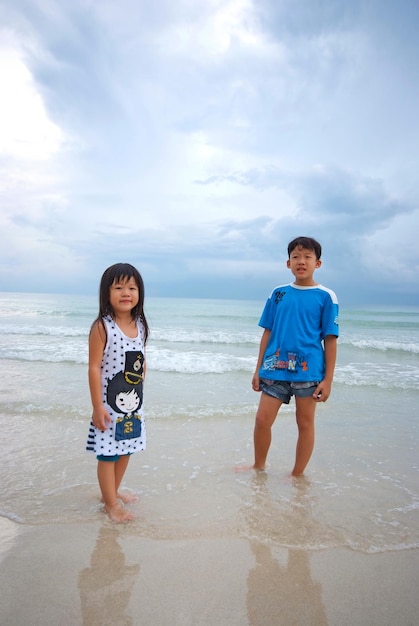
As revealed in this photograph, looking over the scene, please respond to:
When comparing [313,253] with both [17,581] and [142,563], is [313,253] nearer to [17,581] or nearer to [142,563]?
[142,563]

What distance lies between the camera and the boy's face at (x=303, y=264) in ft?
10.2

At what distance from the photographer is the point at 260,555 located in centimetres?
228

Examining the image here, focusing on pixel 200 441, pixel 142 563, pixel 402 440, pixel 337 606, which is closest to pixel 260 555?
pixel 337 606

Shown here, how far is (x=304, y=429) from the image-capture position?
10.6ft

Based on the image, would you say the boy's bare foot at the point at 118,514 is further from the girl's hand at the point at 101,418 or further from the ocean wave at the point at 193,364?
the ocean wave at the point at 193,364

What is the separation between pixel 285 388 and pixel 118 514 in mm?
1514

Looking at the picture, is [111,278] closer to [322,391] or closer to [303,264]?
[303,264]

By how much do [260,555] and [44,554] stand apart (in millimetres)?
1207

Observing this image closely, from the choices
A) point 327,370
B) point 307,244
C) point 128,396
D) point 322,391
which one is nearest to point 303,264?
point 307,244

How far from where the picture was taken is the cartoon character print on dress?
2.64m

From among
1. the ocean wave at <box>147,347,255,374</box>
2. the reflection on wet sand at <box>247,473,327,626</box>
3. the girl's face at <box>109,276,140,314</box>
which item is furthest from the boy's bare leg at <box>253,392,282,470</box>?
the ocean wave at <box>147,347,255,374</box>

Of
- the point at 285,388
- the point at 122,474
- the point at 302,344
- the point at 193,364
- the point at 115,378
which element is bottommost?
the point at 193,364

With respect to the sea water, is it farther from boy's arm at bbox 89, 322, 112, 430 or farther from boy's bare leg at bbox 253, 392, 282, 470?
boy's arm at bbox 89, 322, 112, 430

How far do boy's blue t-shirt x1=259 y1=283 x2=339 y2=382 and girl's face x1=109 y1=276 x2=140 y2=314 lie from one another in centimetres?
121
